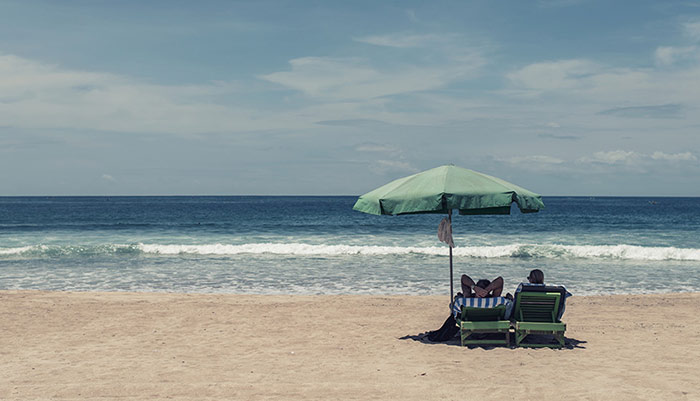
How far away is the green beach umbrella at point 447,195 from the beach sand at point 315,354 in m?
1.94

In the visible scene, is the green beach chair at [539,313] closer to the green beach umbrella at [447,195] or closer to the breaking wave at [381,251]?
the green beach umbrella at [447,195]

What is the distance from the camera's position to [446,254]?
75.3 feet

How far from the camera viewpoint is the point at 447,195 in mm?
6852

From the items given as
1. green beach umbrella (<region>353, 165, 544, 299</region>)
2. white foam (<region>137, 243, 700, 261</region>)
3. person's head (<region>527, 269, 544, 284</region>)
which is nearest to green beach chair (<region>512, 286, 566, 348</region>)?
person's head (<region>527, 269, 544, 284</region>)

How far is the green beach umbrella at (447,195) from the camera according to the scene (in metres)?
6.85

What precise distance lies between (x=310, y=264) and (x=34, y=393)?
47.6 feet

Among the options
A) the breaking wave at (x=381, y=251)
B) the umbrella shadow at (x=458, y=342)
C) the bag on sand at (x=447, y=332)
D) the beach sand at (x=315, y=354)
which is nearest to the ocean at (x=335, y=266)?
the breaking wave at (x=381, y=251)

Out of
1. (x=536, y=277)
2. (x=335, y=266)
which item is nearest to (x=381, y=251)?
(x=335, y=266)

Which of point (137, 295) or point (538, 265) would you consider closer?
point (137, 295)

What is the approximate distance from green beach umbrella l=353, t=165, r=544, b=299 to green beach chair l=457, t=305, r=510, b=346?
137 centimetres

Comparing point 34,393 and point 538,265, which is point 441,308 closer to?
point 34,393

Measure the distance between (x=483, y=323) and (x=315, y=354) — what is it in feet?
7.68

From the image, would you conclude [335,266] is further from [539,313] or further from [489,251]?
[539,313]

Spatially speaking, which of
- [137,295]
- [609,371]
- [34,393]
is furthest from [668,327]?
[137,295]
